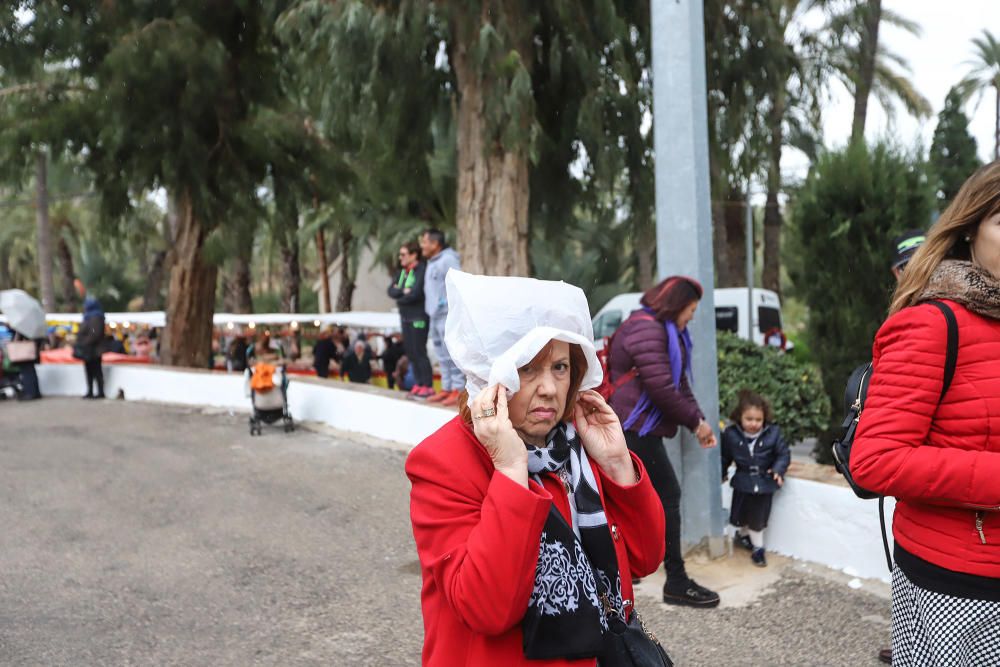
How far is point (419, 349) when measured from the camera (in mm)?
9492

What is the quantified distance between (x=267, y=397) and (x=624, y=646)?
27.9ft

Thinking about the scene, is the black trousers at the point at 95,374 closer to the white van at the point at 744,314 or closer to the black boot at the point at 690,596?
the white van at the point at 744,314

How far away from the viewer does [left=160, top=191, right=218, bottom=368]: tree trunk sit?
1573 centimetres

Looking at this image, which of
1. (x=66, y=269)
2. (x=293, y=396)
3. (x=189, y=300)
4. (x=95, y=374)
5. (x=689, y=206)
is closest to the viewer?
(x=689, y=206)

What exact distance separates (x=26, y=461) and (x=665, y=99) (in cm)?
702

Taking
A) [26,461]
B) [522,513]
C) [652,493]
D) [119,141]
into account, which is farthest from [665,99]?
[119,141]

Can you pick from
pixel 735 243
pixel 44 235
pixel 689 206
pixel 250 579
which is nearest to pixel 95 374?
pixel 250 579

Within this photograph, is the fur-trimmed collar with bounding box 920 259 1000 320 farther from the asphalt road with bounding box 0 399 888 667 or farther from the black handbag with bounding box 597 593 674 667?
the asphalt road with bounding box 0 399 888 667

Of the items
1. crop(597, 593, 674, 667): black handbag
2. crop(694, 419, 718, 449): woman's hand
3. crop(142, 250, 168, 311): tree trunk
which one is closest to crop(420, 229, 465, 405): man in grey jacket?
crop(694, 419, 718, 449): woman's hand

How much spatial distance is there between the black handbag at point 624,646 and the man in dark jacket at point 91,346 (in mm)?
13660

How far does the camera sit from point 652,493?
2.07 meters

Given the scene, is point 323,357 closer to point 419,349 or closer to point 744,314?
point 419,349

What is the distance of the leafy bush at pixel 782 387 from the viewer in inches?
306

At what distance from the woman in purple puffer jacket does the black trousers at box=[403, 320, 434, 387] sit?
496 cm
